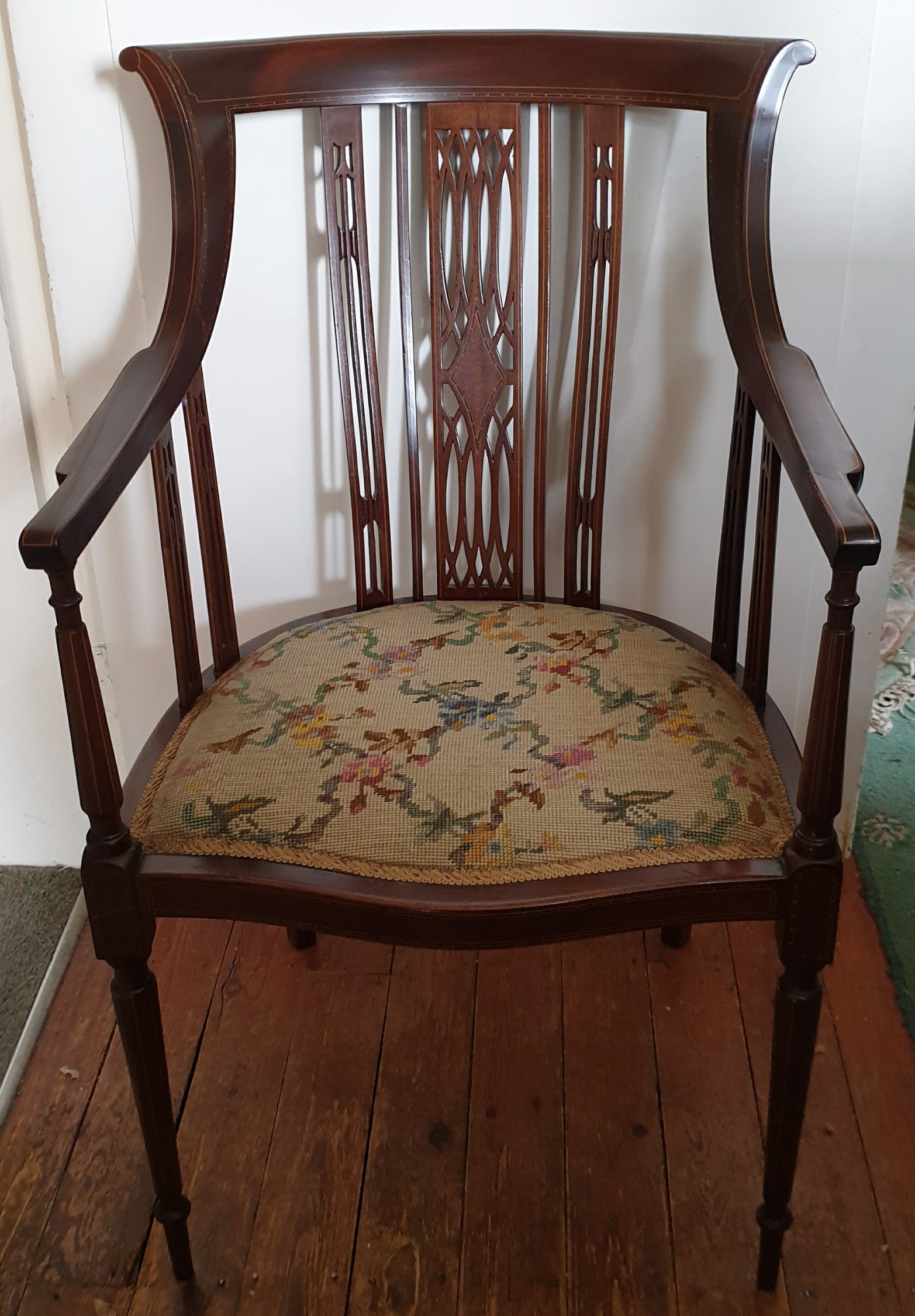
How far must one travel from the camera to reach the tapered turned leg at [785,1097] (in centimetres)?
90

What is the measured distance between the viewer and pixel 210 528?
113 cm

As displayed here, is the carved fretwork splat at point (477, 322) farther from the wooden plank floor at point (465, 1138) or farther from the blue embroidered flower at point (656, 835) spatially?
the wooden plank floor at point (465, 1138)

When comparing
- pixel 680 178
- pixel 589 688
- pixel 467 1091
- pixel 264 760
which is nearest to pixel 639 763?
pixel 589 688

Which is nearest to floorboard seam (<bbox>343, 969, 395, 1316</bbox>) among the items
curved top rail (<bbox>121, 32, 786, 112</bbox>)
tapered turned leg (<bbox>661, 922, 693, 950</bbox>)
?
tapered turned leg (<bbox>661, 922, 693, 950</bbox>)

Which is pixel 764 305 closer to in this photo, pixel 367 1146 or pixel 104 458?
pixel 104 458

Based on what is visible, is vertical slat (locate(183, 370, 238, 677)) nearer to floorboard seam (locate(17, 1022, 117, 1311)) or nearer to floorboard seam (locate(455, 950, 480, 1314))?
floorboard seam (locate(455, 950, 480, 1314))

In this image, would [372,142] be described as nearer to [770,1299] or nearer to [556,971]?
[556,971]

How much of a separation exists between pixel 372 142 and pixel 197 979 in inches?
39.0

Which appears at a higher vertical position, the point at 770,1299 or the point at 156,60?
the point at 156,60

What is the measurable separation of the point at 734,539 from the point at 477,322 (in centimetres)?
35

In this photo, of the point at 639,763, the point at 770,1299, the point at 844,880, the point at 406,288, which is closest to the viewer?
the point at 639,763

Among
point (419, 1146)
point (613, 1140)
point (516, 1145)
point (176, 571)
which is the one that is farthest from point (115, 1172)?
point (176, 571)

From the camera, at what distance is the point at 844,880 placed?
1540 mm

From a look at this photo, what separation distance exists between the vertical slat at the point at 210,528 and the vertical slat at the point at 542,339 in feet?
1.07
